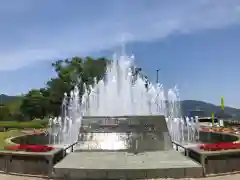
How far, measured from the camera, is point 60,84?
52.3 meters

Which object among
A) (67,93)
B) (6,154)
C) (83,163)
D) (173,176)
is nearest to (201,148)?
(173,176)

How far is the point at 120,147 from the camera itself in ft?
38.8

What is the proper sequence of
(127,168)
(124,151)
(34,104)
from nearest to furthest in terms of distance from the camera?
1. (127,168)
2. (124,151)
3. (34,104)

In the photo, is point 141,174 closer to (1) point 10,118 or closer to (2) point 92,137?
(2) point 92,137

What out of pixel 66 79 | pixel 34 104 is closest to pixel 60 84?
pixel 66 79

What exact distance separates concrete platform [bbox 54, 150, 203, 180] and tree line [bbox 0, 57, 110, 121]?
41.7 meters

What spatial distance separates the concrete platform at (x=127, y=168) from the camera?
8.61 meters

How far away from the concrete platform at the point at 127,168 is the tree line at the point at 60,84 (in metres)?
41.7

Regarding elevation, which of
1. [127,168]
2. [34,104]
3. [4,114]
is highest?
[34,104]

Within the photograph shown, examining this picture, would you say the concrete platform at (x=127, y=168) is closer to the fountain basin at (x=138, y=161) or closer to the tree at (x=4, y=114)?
the fountain basin at (x=138, y=161)

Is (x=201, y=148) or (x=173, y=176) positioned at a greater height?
(x=201, y=148)

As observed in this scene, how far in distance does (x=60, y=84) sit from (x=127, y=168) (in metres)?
45.1

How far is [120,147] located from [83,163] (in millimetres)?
2633

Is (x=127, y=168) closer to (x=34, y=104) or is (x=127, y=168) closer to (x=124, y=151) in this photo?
(x=124, y=151)
